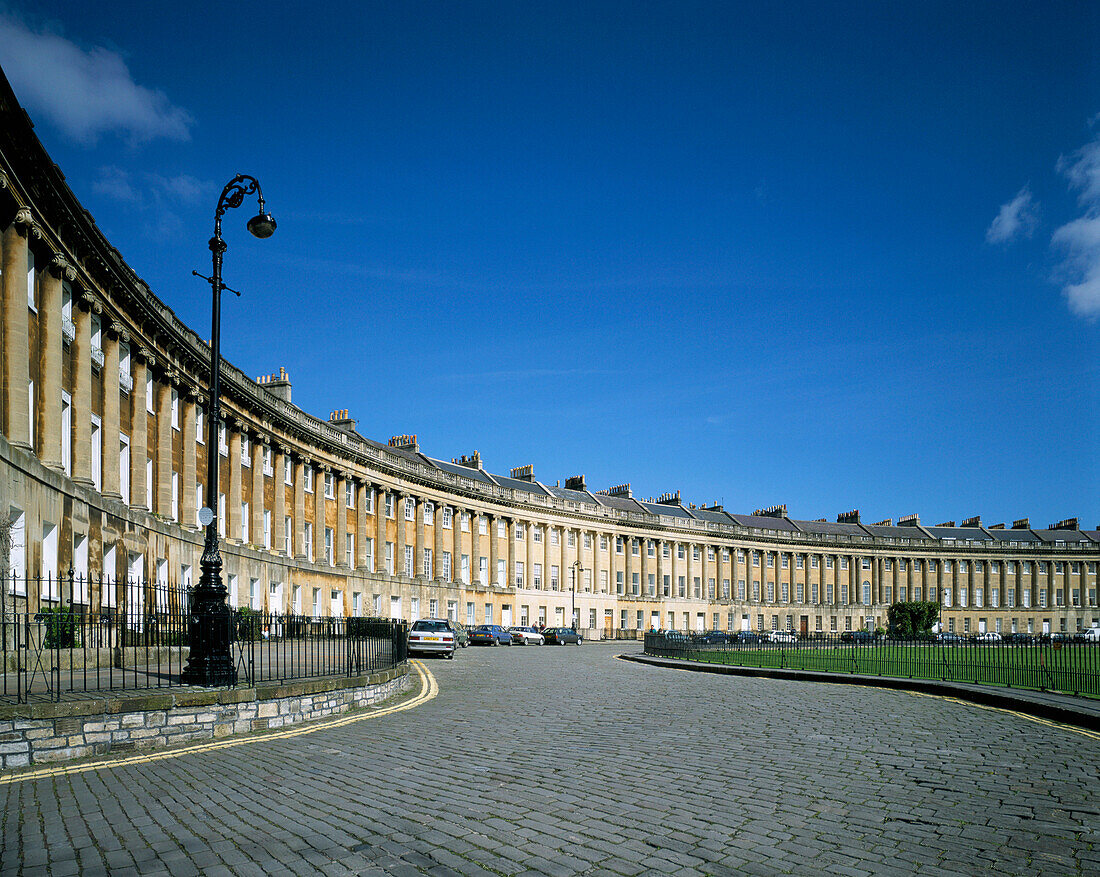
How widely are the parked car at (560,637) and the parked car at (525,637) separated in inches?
17.6

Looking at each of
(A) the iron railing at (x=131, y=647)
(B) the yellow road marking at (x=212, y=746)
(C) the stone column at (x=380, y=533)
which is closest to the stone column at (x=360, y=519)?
(C) the stone column at (x=380, y=533)

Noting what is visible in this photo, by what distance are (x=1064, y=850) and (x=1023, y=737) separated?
6.90 metres

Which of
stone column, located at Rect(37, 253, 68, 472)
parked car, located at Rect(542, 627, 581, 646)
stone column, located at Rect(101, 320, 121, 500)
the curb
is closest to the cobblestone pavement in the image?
the curb

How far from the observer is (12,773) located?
30.9 ft

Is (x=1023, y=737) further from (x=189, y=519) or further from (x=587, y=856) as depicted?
(x=189, y=519)

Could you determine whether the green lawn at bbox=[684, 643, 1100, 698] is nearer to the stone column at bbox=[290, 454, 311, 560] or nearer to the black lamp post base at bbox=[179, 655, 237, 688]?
the black lamp post base at bbox=[179, 655, 237, 688]

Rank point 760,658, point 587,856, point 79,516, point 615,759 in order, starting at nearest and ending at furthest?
1. point 587,856
2. point 615,759
3. point 79,516
4. point 760,658

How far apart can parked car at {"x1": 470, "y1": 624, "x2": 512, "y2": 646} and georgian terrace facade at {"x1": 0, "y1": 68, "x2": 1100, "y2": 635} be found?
25.6ft

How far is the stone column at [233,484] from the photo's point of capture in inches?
1641

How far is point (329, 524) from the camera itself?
55844 mm

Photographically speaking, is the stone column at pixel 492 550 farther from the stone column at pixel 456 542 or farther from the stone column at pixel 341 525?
the stone column at pixel 341 525

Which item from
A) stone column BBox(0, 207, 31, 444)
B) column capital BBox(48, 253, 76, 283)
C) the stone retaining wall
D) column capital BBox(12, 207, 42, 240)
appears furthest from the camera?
column capital BBox(48, 253, 76, 283)

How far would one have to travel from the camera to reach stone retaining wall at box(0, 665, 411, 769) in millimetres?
9703

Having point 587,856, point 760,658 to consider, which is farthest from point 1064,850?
point 760,658
